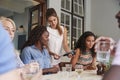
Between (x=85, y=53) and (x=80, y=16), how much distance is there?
3.44m

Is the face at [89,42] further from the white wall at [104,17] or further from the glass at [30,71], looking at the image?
the white wall at [104,17]

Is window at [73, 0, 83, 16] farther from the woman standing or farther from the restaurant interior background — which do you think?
the woman standing

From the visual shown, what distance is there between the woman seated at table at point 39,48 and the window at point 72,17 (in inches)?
132

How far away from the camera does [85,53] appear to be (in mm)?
3680

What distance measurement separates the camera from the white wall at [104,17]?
678 centimetres

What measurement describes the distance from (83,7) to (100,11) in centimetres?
45

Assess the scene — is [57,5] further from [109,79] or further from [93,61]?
[109,79]

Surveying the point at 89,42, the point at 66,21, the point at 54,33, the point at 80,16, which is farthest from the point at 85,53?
the point at 80,16

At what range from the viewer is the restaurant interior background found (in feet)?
21.6

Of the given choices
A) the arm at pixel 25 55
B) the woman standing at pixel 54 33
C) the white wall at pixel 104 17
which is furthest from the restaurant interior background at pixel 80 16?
the arm at pixel 25 55

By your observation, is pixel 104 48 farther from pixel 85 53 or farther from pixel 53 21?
pixel 85 53

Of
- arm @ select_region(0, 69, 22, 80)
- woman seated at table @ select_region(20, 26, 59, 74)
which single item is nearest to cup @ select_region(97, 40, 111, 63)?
woman seated at table @ select_region(20, 26, 59, 74)

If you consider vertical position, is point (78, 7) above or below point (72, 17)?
above

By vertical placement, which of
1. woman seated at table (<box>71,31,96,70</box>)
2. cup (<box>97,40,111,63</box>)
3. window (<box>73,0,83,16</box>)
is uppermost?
window (<box>73,0,83,16</box>)
